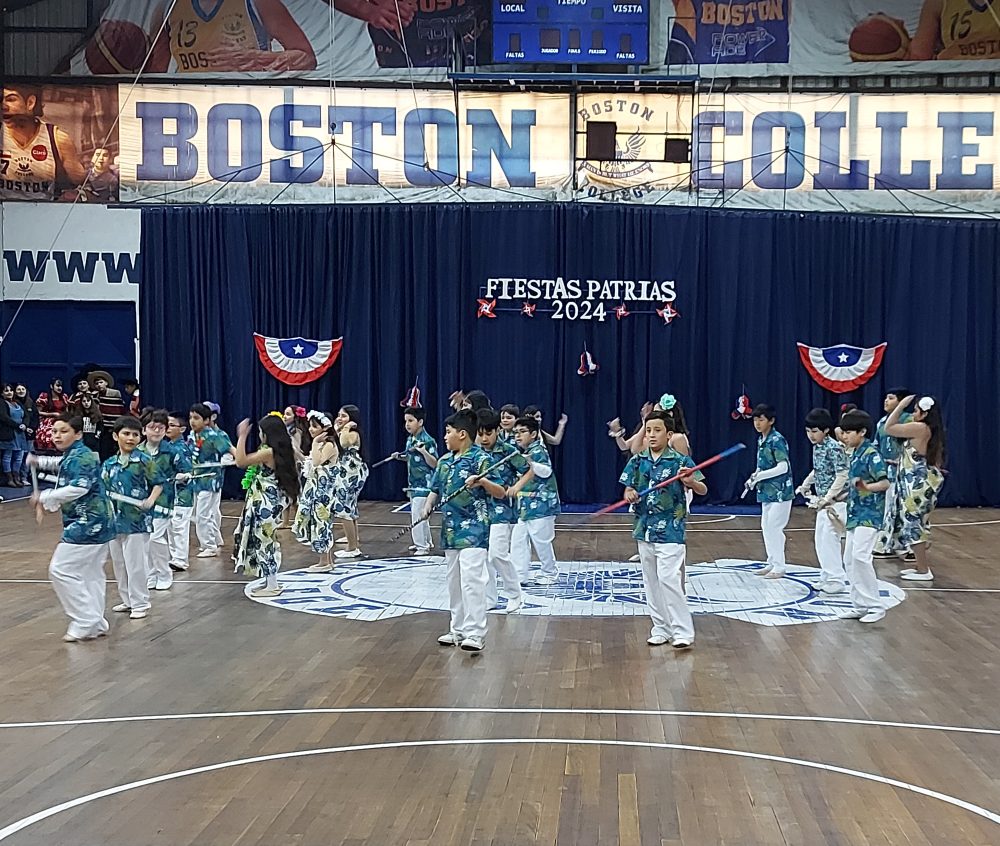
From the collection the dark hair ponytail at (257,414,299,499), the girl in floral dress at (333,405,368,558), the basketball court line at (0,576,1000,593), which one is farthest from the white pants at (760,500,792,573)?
the dark hair ponytail at (257,414,299,499)

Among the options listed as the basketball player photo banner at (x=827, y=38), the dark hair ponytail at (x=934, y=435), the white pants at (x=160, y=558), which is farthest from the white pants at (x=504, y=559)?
the basketball player photo banner at (x=827, y=38)

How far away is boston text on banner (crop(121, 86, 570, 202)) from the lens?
18.0m

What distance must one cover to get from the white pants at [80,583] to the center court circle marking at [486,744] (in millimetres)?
2694

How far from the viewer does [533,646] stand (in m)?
7.41

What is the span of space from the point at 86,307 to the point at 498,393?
23.7 feet

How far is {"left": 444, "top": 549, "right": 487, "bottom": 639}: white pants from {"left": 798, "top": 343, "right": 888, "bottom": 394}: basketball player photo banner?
396 inches

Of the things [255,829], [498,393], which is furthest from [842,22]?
[255,829]

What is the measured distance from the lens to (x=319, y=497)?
34.2 feet

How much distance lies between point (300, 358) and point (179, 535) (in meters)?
6.13

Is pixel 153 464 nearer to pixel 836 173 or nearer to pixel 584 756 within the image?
pixel 584 756

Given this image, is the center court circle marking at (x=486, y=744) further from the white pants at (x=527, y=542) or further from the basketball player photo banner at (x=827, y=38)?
the basketball player photo banner at (x=827, y=38)

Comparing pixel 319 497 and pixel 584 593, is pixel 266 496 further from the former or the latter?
pixel 584 593

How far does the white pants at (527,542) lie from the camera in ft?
32.0

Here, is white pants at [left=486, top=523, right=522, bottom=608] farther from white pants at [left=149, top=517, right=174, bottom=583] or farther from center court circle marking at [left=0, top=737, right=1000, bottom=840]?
center court circle marking at [left=0, top=737, right=1000, bottom=840]
